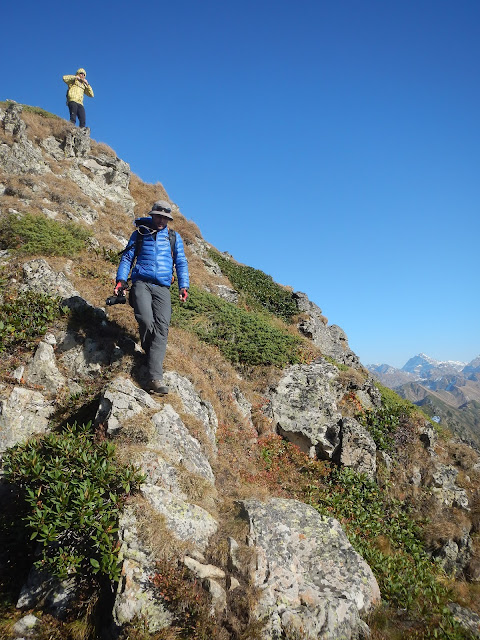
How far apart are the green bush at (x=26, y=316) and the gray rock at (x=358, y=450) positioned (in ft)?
29.9

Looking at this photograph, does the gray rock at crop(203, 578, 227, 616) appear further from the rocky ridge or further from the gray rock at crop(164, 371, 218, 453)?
the gray rock at crop(164, 371, 218, 453)

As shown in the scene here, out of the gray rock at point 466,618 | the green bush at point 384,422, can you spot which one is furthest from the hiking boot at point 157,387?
the green bush at point 384,422

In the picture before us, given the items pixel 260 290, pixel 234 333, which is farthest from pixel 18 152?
pixel 260 290

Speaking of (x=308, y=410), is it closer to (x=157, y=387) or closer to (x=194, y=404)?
(x=194, y=404)

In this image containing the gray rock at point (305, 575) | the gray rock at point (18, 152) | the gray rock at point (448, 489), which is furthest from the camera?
the gray rock at point (18, 152)

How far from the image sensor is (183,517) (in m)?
5.67

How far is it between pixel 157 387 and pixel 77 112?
946 inches

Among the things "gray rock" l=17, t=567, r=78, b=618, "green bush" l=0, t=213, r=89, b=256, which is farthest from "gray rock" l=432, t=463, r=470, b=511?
"green bush" l=0, t=213, r=89, b=256

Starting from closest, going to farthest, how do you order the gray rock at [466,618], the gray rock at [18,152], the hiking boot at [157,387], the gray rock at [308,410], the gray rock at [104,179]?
1. the gray rock at [466,618]
2. the hiking boot at [157,387]
3. the gray rock at [308,410]
4. the gray rock at [18,152]
5. the gray rock at [104,179]

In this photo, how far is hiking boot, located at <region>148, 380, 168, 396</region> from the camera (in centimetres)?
788

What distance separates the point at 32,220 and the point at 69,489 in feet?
39.0

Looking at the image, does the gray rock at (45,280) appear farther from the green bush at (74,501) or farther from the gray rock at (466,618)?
the gray rock at (466,618)

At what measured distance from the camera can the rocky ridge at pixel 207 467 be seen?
4906 mm

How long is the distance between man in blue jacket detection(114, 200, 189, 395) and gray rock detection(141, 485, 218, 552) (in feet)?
8.75
